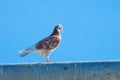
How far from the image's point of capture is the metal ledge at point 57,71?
272 inches

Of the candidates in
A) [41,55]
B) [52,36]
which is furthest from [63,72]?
[52,36]

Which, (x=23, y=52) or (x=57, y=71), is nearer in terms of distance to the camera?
(x=57, y=71)

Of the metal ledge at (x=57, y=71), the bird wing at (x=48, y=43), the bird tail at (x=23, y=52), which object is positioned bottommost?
the metal ledge at (x=57, y=71)

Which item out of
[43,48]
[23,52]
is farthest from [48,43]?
[23,52]

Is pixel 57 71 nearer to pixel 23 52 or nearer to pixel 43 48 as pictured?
pixel 43 48

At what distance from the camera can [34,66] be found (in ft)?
22.8

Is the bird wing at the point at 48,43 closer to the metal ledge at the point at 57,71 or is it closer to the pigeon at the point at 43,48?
the pigeon at the point at 43,48

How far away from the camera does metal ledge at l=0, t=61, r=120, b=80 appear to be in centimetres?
690

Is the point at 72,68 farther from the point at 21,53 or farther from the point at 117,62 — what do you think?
the point at 21,53

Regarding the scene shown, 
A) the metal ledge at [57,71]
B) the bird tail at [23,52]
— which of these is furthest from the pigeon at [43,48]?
the metal ledge at [57,71]

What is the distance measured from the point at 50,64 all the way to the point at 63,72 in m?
0.25

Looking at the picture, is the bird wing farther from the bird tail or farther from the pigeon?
the bird tail

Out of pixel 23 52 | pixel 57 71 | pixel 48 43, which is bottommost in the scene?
pixel 57 71

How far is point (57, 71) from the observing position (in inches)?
272
